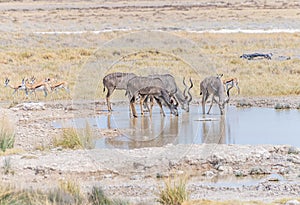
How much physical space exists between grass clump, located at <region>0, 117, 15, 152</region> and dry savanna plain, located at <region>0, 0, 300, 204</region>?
20mm

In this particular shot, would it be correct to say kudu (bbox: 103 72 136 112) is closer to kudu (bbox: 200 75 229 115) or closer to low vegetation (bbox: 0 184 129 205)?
kudu (bbox: 200 75 229 115)

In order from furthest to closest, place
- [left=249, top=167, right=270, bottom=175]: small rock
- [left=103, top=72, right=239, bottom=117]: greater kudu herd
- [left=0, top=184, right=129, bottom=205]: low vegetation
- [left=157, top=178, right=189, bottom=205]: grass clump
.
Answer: [left=103, top=72, right=239, bottom=117]: greater kudu herd < [left=249, top=167, right=270, bottom=175]: small rock < [left=157, top=178, right=189, bottom=205]: grass clump < [left=0, top=184, right=129, bottom=205]: low vegetation

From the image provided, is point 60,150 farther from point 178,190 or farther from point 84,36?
point 84,36

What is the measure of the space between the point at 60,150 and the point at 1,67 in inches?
718

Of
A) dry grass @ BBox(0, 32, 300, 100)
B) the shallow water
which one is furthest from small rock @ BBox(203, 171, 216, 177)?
dry grass @ BBox(0, 32, 300, 100)

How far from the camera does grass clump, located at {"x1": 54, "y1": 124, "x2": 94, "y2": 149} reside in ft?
46.7

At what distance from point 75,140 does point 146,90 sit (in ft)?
15.3

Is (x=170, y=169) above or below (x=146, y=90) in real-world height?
below

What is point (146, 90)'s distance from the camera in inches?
735

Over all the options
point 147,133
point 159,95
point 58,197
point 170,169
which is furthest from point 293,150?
point 159,95

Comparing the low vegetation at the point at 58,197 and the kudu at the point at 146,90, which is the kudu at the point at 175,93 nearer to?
the kudu at the point at 146,90

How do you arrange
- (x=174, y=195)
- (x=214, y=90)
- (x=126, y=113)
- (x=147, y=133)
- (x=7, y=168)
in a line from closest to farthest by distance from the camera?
(x=174, y=195) → (x=7, y=168) → (x=147, y=133) → (x=214, y=90) → (x=126, y=113)

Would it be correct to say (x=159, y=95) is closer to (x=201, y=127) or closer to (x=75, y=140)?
(x=201, y=127)

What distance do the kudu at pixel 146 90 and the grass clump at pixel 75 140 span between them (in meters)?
3.96
